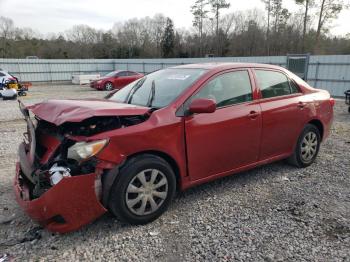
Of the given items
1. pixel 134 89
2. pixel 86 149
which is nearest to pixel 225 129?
pixel 134 89

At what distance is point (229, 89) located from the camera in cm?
396

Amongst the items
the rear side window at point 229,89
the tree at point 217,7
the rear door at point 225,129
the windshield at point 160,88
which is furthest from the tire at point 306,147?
the tree at point 217,7

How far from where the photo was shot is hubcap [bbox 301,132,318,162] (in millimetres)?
4916

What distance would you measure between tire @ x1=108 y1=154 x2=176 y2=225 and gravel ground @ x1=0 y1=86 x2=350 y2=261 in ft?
0.53

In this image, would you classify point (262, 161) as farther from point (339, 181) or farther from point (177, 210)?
point (177, 210)

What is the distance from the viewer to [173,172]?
345cm

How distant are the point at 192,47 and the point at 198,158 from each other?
157 feet

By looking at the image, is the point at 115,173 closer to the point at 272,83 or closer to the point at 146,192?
the point at 146,192

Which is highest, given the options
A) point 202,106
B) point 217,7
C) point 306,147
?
point 217,7

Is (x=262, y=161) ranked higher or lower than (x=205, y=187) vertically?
higher

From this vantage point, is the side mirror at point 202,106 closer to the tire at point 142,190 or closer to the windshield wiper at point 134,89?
the tire at point 142,190

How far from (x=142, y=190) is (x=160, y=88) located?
138cm

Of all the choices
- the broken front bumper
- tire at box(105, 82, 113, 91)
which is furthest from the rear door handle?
tire at box(105, 82, 113, 91)

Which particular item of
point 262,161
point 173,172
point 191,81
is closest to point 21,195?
point 173,172
